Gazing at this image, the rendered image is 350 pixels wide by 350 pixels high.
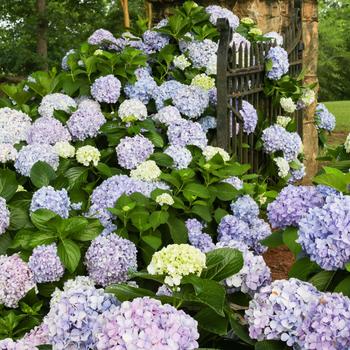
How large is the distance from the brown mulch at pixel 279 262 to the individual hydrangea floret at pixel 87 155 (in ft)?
5.15

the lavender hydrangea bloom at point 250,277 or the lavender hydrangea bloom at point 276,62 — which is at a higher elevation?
the lavender hydrangea bloom at point 276,62

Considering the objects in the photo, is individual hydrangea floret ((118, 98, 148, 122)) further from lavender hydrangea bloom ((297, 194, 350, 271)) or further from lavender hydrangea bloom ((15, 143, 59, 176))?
lavender hydrangea bloom ((297, 194, 350, 271))

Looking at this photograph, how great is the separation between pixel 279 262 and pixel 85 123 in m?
1.87

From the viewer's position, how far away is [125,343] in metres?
1.53

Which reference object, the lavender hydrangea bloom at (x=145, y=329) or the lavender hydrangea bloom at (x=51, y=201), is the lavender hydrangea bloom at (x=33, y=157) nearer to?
the lavender hydrangea bloom at (x=51, y=201)

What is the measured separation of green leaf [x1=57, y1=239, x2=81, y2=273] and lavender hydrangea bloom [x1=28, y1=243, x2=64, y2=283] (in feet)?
0.09

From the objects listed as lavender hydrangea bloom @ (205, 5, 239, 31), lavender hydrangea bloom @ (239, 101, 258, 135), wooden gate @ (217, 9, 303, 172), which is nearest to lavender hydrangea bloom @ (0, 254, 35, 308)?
wooden gate @ (217, 9, 303, 172)

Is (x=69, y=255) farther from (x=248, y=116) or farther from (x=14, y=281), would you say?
(x=248, y=116)

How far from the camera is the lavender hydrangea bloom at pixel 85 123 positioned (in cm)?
381

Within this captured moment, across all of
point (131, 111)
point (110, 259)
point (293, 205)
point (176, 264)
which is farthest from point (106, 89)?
point (176, 264)

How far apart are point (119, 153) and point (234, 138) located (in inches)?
48.5

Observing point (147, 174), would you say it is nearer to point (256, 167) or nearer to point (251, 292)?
point (251, 292)

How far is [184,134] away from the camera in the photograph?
3.93 meters

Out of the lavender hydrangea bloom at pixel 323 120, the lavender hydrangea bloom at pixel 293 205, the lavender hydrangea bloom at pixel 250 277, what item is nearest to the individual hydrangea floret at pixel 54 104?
the lavender hydrangea bloom at pixel 293 205
